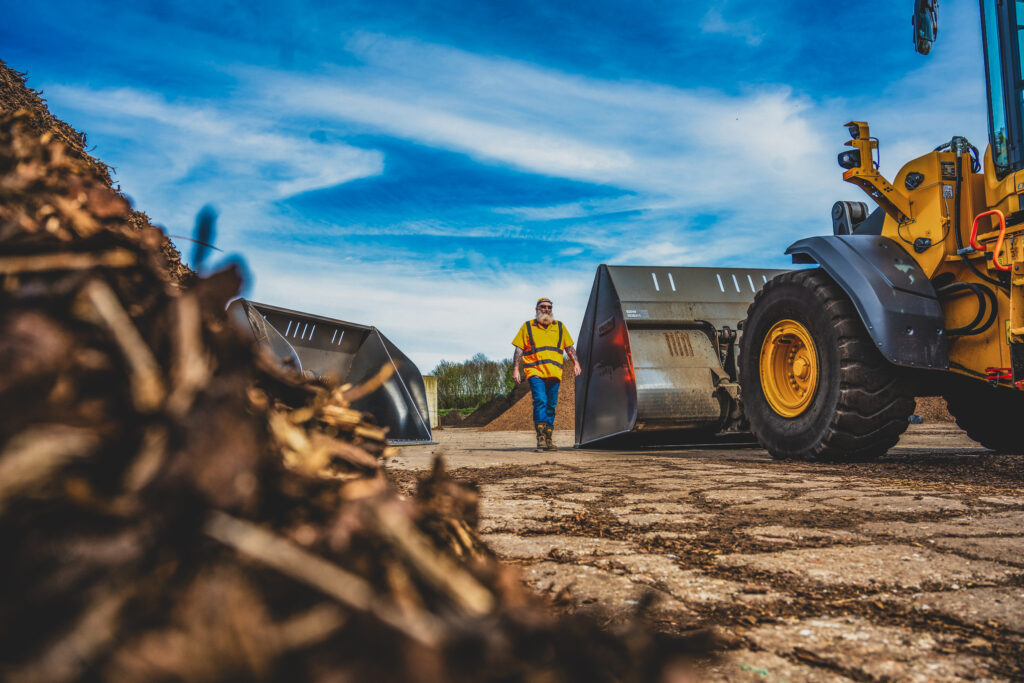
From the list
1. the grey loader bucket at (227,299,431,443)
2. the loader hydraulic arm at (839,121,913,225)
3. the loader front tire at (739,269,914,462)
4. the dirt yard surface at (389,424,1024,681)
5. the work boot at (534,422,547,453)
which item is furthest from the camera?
the grey loader bucket at (227,299,431,443)

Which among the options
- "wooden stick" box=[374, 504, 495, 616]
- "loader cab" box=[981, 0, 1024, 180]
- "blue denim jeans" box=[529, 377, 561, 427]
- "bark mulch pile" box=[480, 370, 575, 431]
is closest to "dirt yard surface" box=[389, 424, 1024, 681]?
"wooden stick" box=[374, 504, 495, 616]

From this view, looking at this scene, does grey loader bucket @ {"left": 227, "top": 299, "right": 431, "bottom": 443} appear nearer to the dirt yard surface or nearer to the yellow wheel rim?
the yellow wheel rim

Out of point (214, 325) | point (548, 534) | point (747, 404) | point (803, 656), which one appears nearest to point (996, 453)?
point (747, 404)

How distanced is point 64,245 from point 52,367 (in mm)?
129

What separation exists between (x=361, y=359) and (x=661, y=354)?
10.3 feet

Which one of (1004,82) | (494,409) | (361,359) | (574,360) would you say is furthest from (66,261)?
(494,409)

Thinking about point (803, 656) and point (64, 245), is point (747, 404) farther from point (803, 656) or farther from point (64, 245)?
point (64, 245)

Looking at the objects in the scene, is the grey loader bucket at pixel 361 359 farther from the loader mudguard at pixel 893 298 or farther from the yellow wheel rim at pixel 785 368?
the loader mudguard at pixel 893 298

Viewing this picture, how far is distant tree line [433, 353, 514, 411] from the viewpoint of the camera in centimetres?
1984

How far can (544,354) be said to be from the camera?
628 centimetres

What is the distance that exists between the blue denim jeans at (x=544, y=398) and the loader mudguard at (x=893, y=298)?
10.2ft

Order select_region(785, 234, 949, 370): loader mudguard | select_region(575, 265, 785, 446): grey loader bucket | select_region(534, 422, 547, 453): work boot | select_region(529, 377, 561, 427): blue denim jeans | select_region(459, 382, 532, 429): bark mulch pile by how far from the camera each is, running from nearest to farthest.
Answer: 1. select_region(785, 234, 949, 370): loader mudguard
2. select_region(575, 265, 785, 446): grey loader bucket
3. select_region(534, 422, 547, 453): work boot
4. select_region(529, 377, 561, 427): blue denim jeans
5. select_region(459, 382, 532, 429): bark mulch pile

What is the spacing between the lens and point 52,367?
399mm

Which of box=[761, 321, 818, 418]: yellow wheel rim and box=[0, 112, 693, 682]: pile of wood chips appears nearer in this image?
box=[0, 112, 693, 682]: pile of wood chips
